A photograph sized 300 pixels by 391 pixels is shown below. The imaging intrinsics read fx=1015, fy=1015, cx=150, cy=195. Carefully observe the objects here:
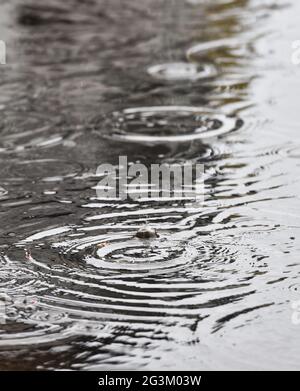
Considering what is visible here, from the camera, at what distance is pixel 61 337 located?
4.20 m

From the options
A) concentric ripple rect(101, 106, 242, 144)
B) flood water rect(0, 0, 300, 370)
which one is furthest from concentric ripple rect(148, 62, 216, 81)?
concentric ripple rect(101, 106, 242, 144)

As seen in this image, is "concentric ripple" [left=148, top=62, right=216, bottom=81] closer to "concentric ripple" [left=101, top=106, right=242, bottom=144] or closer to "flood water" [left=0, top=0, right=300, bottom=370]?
"flood water" [left=0, top=0, right=300, bottom=370]

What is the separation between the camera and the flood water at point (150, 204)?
4.17m

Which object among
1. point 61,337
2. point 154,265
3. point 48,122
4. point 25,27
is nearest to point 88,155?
point 48,122

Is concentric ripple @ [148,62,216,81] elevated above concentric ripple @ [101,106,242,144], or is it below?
above

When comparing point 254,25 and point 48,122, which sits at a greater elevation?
point 254,25

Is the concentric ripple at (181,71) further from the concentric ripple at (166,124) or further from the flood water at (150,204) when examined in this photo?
the concentric ripple at (166,124)

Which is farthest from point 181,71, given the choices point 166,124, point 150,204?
point 150,204

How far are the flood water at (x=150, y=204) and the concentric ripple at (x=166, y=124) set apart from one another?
0.06 ft

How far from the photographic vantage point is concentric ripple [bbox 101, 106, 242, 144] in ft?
24.0

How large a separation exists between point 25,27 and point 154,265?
7.11m

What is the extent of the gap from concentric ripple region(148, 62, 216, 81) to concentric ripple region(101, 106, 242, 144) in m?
1.07
